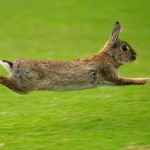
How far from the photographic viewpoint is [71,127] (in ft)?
29.1

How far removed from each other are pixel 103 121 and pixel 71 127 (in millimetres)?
688

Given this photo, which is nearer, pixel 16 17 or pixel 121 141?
pixel 121 141

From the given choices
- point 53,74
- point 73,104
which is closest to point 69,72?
point 53,74

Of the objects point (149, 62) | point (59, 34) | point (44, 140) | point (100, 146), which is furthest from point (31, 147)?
point (59, 34)

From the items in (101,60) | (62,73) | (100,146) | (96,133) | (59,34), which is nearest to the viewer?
(100,146)

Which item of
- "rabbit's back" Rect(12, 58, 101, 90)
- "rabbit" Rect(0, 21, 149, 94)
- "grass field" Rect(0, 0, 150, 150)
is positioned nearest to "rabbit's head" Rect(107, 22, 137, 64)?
"rabbit" Rect(0, 21, 149, 94)

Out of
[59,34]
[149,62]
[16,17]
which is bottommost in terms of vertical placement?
[149,62]

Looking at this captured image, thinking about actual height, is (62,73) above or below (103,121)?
above

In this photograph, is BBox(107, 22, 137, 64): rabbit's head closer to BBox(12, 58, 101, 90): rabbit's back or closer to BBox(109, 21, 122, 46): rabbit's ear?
BBox(109, 21, 122, 46): rabbit's ear

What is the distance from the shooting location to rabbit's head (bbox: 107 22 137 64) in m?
9.88

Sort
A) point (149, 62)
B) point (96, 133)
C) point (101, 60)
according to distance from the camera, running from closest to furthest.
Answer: point (96, 133) → point (101, 60) → point (149, 62)

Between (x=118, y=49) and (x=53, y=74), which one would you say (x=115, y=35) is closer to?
(x=118, y=49)

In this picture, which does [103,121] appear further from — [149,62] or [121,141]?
[149,62]

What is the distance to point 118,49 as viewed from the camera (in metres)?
9.96
